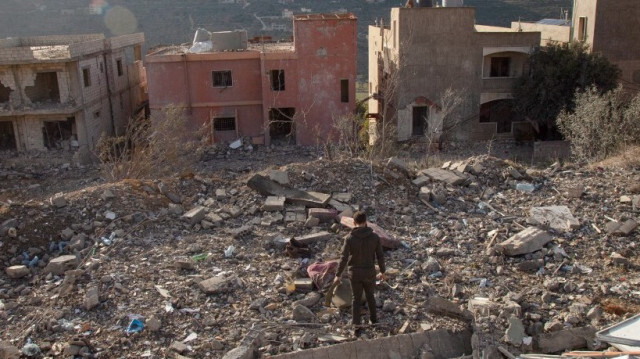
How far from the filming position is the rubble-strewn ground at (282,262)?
6.73 meters

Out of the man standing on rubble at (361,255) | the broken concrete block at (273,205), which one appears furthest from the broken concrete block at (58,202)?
the man standing on rubble at (361,255)

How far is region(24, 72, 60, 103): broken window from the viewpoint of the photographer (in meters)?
24.1

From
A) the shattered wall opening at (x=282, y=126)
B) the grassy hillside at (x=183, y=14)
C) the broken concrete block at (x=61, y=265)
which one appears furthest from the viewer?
the grassy hillside at (x=183, y=14)

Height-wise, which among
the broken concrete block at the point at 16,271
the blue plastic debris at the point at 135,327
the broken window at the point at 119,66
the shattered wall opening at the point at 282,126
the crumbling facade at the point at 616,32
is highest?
the crumbling facade at the point at 616,32

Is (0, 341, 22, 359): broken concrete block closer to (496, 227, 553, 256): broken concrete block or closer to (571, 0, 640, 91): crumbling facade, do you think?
(496, 227, 553, 256): broken concrete block

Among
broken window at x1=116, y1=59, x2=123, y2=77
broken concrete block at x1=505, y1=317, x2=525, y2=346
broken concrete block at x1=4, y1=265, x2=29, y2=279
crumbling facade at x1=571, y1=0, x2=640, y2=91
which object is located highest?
crumbling facade at x1=571, y1=0, x2=640, y2=91

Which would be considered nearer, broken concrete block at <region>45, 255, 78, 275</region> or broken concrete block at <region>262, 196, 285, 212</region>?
broken concrete block at <region>45, 255, 78, 275</region>

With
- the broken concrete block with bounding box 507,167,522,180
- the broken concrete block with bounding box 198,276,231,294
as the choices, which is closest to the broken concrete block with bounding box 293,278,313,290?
the broken concrete block with bounding box 198,276,231,294

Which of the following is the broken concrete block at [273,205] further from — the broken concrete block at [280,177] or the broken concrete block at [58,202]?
the broken concrete block at [58,202]

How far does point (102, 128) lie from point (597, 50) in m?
21.1

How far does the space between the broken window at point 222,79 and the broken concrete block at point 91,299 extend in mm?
17591

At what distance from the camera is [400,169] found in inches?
455

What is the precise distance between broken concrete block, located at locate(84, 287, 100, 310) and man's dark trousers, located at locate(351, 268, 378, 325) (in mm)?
3124

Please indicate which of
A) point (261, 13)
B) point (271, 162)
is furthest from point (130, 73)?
point (261, 13)
